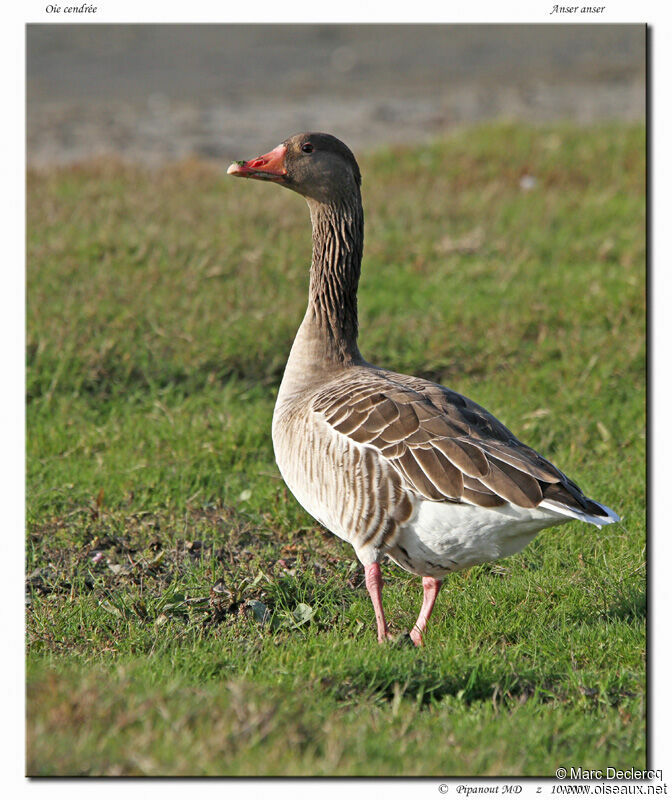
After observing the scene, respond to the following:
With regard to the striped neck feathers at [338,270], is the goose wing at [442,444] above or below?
below

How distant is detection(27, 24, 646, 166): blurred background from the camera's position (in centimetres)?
1554

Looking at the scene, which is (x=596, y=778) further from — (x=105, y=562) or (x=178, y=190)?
(x=178, y=190)

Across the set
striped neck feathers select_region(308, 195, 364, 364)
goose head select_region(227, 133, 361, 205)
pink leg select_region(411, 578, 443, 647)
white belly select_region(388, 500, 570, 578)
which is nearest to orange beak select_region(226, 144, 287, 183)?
goose head select_region(227, 133, 361, 205)

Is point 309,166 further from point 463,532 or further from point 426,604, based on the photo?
point 426,604

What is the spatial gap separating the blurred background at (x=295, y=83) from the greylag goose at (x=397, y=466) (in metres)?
8.98

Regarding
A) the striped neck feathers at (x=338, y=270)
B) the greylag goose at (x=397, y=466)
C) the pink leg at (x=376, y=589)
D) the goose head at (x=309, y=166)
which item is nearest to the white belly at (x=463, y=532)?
the greylag goose at (x=397, y=466)

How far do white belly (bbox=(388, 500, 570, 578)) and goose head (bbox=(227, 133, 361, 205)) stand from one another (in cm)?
206

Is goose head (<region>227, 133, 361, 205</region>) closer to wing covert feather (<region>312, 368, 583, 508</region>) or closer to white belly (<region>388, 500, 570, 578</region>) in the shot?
wing covert feather (<region>312, 368, 583, 508</region>)

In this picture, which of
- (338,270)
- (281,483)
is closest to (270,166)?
(338,270)

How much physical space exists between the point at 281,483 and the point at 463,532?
220 cm

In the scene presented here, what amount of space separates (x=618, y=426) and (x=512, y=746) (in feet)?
13.2

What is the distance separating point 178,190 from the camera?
11625mm

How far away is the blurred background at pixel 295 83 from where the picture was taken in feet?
51.0

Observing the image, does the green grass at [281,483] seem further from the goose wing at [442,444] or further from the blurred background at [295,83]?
the blurred background at [295,83]
